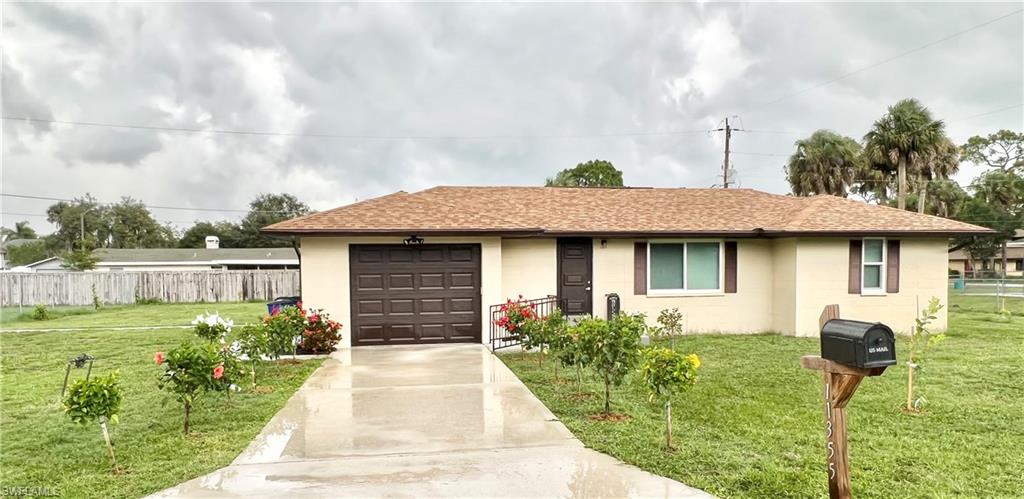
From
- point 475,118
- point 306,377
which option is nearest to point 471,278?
point 306,377

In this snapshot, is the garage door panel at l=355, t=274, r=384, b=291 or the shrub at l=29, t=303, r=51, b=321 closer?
the garage door panel at l=355, t=274, r=384, b=291

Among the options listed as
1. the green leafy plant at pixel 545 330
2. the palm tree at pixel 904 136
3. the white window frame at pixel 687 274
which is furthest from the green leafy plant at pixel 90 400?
the palm tree at pixel 904 136

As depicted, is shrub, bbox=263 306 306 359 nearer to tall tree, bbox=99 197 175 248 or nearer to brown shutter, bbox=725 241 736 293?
brown shutter, bbox=725 241 736 293

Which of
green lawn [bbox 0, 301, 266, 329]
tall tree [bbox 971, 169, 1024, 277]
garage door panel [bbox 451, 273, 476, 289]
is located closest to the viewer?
garage door panel [bbox 451, 273, 476, 289]

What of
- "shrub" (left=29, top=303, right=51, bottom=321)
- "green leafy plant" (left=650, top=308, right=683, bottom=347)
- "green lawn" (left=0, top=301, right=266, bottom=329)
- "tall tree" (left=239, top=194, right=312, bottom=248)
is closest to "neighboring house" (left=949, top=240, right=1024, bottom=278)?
"green leafy plant" (left=650, top=308, right=683, bottom=347)

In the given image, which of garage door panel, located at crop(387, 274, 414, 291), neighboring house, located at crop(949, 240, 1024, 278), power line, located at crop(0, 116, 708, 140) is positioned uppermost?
power line, located at crop(0, 116, 708, 140)

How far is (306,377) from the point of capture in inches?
310

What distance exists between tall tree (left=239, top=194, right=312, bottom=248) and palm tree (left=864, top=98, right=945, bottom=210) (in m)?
48.6

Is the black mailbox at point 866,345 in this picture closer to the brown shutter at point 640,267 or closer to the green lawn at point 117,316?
the brown shutter at point 640,267

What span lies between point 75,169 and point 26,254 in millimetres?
31147

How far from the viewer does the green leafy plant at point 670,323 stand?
35.8 feet

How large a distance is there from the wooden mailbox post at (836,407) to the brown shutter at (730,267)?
385 inches

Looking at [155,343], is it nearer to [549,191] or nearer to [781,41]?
[549,191]

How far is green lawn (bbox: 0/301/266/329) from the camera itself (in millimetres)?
16219
